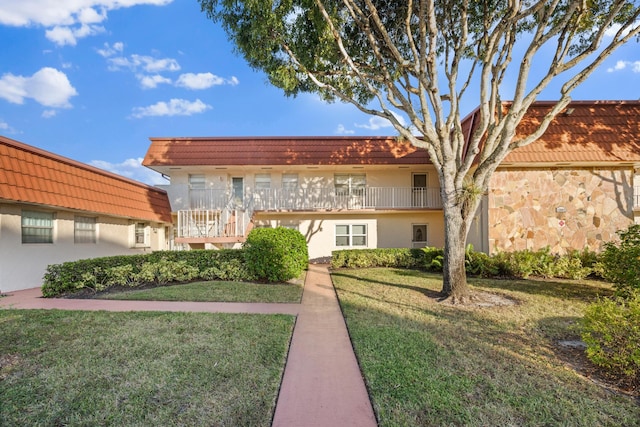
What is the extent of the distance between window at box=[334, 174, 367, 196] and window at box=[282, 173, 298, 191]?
2.15m

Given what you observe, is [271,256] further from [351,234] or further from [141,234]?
[141,234]

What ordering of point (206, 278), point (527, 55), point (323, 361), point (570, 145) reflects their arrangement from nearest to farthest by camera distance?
point (323, 361), point (527, 55), point (206, 278), point (570, 145)

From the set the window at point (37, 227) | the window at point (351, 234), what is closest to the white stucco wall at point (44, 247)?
the window at point (37, 227)

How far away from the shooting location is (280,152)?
15.8 metres

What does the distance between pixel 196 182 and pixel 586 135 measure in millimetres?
17291

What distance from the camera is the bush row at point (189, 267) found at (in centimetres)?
866

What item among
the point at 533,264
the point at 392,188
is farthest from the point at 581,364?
the point at 392,188

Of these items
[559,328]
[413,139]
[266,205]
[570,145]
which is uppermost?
[570,145]

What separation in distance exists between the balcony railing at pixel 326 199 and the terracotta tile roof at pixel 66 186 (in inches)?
113

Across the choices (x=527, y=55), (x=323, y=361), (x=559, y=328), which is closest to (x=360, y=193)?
(x=527, y=55)

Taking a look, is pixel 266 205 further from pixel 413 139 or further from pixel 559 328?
pixel 559 328

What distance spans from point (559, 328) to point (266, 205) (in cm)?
1284

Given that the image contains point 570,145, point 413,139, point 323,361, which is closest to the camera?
point 323,361

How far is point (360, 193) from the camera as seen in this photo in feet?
55.5
